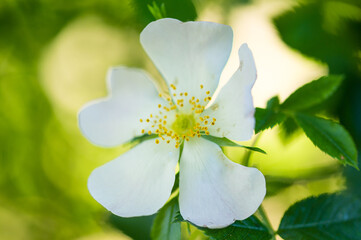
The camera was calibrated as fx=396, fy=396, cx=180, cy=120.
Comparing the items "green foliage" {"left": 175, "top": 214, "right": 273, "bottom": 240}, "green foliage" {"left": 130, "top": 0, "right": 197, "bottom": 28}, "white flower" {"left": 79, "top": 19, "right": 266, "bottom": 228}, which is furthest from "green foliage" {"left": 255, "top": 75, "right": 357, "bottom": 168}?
"green foliage" {"left": 130, "top": 0, "right": 197, "bottom": 28}

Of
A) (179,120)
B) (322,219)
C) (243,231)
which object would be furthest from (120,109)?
(322,219)

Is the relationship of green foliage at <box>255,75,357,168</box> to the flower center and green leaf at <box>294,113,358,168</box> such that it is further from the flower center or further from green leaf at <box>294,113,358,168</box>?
the flower center

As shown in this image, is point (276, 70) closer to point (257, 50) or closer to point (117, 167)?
point (257, 50)

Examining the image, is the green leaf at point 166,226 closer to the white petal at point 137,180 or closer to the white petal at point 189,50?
the white petal at point 137,180

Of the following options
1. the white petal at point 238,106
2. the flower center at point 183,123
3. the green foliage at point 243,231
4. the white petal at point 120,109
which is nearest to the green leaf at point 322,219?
the green foliage at point 243,231

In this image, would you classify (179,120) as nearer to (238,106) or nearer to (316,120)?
(238,106)

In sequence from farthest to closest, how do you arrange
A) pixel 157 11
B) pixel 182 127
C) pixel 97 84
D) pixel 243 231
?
1. pixel 97 84
2. pixel 182 127
3. pixel 157 11
4. pixel 243 231

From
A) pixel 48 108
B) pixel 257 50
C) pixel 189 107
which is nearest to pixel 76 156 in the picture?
pixel 48 108
